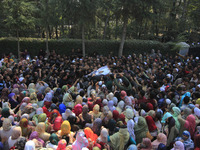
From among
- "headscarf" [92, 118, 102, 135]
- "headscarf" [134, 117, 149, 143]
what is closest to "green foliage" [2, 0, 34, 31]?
"headscarf" [92, 118, 102, 135]

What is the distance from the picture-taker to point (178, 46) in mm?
16688

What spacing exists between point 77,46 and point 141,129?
12.3 metres

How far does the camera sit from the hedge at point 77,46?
14992mm

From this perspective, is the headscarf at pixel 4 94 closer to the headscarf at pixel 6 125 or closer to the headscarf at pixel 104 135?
the headscarf at pixel 6 125

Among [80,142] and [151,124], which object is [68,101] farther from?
[151,124]

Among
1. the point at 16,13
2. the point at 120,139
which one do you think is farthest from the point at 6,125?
the point at 16,13

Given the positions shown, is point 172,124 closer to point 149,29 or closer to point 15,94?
point 15,94

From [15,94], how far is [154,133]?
4928 mm

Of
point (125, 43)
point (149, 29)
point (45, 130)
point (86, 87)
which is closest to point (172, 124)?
point (45, 130)

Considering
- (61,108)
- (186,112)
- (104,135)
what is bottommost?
(104,135)

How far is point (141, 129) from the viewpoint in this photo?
459 cm

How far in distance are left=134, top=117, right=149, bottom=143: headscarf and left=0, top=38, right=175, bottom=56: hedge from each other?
11.9 m

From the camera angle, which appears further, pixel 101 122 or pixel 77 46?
pixel 77 46

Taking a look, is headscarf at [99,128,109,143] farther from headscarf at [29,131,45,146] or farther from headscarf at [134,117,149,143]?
headscarf at [29,131,45,146]
